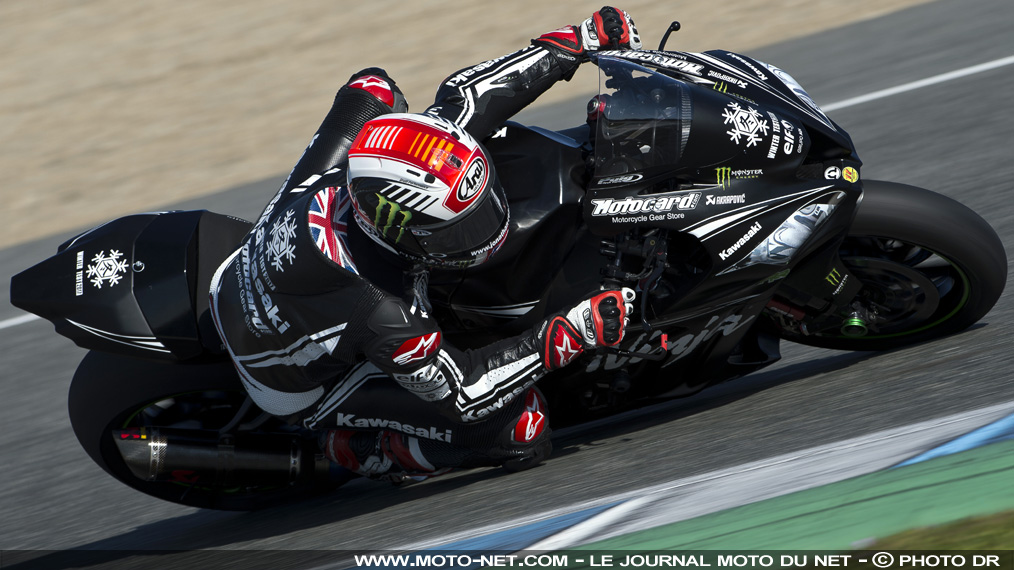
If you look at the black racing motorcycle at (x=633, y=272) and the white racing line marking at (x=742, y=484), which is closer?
the white racing line marking at (x=742, y=484)

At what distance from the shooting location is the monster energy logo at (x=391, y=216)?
3174 mm

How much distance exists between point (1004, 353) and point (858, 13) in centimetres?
535

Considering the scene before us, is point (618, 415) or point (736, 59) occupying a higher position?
point (736, 59)

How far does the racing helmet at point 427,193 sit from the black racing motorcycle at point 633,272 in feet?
0.84

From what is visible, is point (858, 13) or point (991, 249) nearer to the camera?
point (991, 249)

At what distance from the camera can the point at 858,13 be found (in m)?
8.42

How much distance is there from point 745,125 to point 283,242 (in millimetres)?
1525

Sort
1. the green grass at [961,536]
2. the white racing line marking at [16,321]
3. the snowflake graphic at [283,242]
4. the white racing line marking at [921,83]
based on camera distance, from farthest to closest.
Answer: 1. the white racing line marking at [921,83]
2. the white racing line marking at [16,321]
3. the snowflake graphic at [283,242]
4. the green grass at [961,536]

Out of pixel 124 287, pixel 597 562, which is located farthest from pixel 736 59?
pixel 124 287

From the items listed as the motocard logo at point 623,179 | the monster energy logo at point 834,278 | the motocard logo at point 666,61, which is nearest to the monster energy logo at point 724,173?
the motocard logo at point 623,179

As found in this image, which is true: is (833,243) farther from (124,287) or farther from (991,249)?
(124,287)

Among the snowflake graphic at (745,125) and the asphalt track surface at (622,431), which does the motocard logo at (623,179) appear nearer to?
the snowflake graphic at (745,125)

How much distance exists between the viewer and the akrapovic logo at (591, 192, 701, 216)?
3334mm

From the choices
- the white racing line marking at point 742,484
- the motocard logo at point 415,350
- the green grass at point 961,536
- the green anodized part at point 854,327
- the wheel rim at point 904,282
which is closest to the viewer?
the green grass at point 961,536
